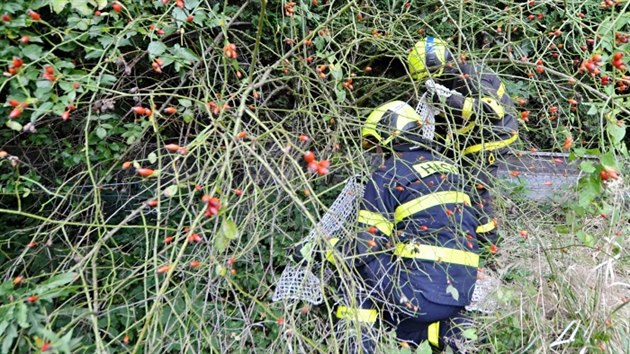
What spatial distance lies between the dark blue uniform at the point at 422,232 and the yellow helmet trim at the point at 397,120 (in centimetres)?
13

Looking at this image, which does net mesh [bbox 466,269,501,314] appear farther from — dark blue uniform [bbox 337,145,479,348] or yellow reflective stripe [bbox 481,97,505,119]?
yellow reflective stripe [bbox 481,97,505,119]

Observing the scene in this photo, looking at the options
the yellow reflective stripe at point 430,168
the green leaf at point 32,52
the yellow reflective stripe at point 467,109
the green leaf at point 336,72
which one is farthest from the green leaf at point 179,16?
the yellow reflective stripe at point 467,109

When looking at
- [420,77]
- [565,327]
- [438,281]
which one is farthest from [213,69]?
[565,327]

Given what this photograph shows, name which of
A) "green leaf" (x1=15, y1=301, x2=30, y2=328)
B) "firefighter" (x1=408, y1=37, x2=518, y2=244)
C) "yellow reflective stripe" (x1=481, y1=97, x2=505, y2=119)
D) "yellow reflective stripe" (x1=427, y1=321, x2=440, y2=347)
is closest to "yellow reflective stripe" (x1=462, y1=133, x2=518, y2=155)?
"firefighter" (x1=408, y1=37, x2=518, y2=244)

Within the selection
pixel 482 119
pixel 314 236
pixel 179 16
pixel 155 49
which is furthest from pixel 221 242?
pixel 482 119

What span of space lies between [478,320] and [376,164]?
4.11 ft

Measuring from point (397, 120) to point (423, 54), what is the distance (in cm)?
52

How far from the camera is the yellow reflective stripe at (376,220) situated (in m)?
2.26

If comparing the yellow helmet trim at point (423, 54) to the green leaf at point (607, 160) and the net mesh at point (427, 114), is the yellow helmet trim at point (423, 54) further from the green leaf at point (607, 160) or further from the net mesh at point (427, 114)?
the green leaf at point (607, 160)

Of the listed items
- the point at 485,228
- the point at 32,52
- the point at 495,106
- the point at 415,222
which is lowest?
the point at 485,228

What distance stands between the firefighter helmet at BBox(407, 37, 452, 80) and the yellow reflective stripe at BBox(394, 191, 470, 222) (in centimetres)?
70

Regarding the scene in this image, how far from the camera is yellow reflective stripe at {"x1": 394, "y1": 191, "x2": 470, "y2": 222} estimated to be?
2.26 metres

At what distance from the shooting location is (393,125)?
91.0 inches

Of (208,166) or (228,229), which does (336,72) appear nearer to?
(208,166)
